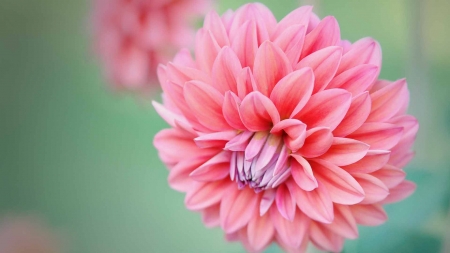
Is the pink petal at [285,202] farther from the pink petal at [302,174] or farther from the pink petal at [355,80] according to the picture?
the pink petal at [355,80]

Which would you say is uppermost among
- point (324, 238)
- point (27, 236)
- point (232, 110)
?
point (232, 110)

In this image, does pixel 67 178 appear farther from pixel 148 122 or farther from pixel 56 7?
pixel 56 7

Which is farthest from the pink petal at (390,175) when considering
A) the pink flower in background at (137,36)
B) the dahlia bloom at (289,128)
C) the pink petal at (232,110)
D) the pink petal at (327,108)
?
the pink flower in background at (137,36)

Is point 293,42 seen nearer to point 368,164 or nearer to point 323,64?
point 323,64

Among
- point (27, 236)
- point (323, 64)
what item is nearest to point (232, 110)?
point (323, 64)

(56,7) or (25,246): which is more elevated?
(56,7)

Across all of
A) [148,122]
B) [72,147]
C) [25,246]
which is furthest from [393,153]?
[25,246]

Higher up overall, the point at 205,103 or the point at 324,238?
the point at 205,103
